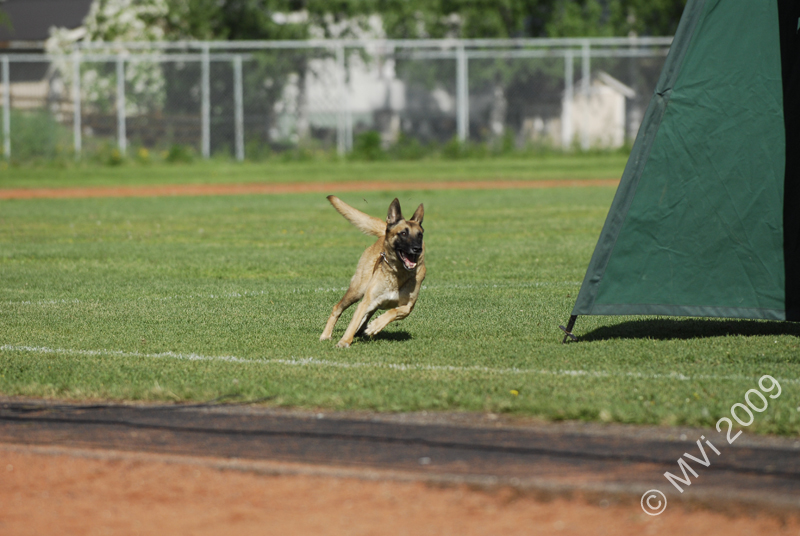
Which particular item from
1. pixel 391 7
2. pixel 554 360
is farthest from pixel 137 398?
pixel 391 7

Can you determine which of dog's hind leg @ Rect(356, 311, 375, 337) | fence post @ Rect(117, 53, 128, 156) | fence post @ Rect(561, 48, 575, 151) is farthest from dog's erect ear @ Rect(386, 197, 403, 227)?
fence post @ Rect(561, 48, 575, 151)

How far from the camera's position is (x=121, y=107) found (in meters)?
32.7

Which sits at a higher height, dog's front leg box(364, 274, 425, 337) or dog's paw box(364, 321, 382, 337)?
dog's front leg box(364, 274, 425, 337)

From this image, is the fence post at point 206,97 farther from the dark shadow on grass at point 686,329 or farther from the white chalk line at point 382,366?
the dark shadow on grass at point 686,329

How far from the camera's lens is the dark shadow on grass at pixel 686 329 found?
27.7 ft

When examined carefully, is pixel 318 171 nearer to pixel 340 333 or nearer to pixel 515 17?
pixel 515 17

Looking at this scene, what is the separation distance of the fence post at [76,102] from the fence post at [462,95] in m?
12.5

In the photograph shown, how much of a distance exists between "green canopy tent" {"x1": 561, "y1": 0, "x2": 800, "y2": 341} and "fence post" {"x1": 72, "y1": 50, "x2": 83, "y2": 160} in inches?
1070

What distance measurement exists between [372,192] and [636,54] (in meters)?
13.2

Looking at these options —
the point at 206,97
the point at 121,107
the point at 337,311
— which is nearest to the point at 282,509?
the point at 337,311

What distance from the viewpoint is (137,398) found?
21.8 ft

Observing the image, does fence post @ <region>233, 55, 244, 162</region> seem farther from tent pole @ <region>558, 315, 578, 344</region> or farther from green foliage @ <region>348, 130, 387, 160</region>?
tent pole @ <region>558, 315, 578, 344</region>

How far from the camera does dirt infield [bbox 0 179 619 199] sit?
2630 centimetres

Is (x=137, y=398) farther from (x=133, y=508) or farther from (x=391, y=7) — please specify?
(x=391, y=7)
